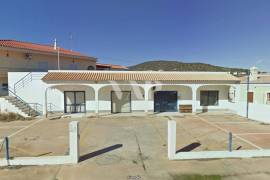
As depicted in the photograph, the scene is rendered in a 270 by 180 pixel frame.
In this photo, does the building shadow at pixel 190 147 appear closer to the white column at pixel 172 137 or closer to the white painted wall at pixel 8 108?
the white column at pixel 172 137

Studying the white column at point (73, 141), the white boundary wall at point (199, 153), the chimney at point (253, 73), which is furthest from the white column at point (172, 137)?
the chimney at point (253, 73)

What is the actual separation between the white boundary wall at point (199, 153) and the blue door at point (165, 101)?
11.5 meters

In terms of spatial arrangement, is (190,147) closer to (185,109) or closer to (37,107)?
(185,109)

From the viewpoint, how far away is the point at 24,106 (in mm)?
17047

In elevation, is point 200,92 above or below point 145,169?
above

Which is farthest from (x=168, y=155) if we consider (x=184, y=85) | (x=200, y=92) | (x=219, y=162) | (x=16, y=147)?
(x=200, y=92)

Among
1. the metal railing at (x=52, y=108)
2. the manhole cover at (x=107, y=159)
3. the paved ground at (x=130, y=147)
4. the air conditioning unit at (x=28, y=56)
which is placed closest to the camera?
the paved ground at (x=130, y=147)

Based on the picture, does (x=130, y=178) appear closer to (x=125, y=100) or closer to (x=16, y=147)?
(x=16, y=147)

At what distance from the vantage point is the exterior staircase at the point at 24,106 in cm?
1638

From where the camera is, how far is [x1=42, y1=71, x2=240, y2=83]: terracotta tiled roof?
16.9 metres

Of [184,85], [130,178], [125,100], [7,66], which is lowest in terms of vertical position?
[130,178]

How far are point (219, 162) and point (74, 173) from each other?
5.23 m

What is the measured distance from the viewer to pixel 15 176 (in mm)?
6238

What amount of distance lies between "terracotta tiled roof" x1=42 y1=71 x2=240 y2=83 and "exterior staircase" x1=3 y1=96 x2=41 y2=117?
3.17 meters
